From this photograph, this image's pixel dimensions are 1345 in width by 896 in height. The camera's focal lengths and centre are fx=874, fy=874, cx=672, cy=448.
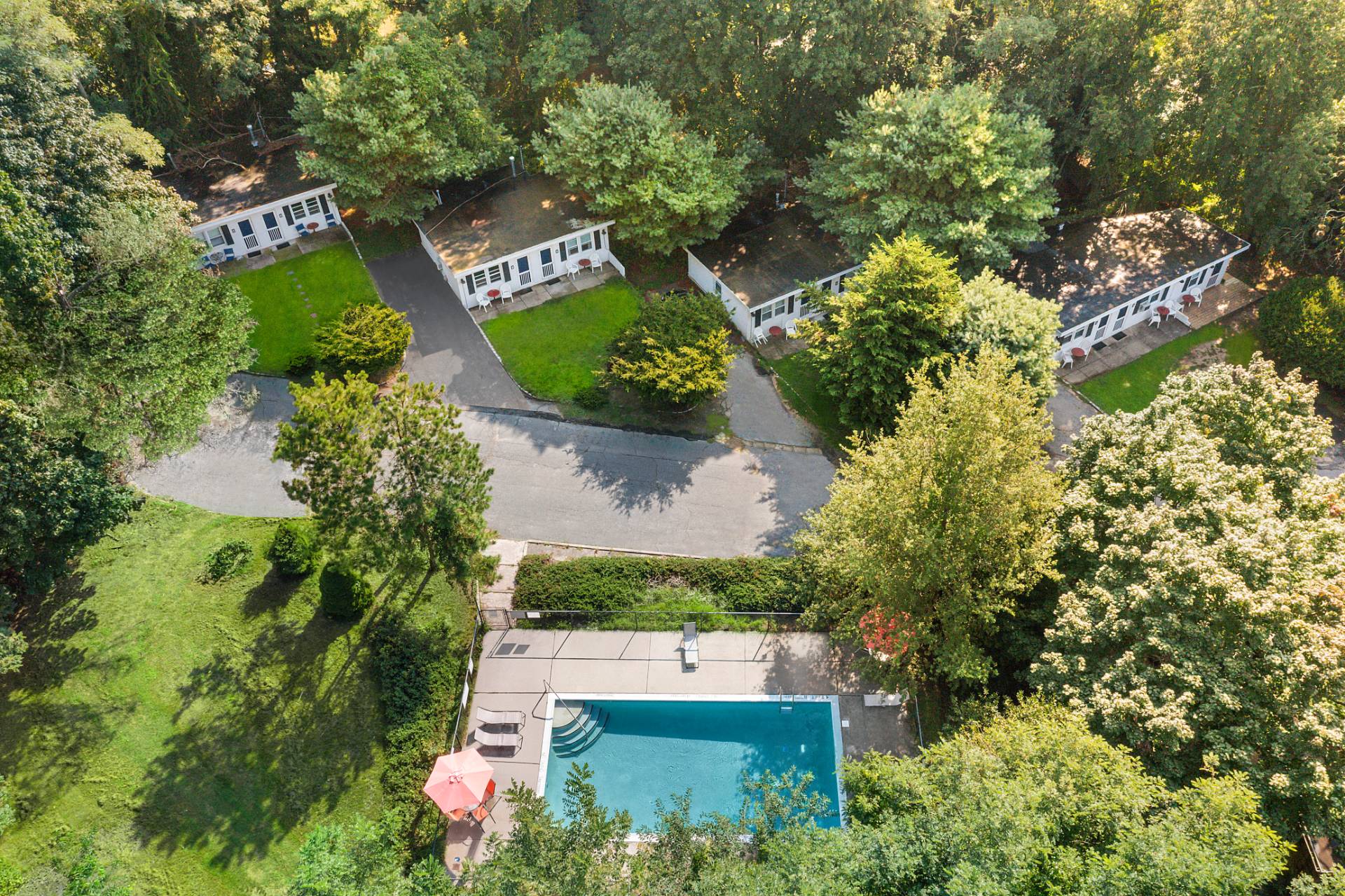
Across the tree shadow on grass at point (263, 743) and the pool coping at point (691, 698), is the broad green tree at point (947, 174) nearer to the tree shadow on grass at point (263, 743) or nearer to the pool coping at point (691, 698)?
the pool coping at point (691, 698)

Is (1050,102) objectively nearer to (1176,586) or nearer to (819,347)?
(819,347)

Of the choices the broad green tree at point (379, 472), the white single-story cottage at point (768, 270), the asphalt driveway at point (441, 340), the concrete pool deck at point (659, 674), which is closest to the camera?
the broad green tree at point (379, 472)

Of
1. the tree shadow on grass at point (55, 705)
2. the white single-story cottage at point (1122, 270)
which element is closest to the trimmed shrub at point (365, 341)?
the tree shadow on grass at point (55, 705)

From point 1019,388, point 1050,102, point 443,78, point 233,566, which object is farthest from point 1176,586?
point 443,78

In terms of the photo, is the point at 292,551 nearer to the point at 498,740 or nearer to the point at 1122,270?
the point at 498,740

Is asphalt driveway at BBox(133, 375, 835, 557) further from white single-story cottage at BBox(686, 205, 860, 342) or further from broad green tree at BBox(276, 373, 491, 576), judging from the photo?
white single-story cottage at BBox(686, 205, 860, 342)

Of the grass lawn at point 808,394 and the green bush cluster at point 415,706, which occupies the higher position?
the grass lawn at point 808,394
